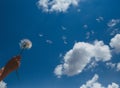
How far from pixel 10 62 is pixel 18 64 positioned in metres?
0.33

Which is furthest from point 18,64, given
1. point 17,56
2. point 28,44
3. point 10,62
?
point 28,44

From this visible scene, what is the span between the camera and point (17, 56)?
394 inches

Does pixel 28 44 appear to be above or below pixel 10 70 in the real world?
above

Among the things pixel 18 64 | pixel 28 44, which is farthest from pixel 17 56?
pixel 28 44

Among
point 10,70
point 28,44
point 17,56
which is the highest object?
point 28,44

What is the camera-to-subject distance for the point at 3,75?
30.6ft

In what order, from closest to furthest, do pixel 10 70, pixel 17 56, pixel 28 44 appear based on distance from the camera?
pixel 10 70, pixel 17 56, pixel 28 44

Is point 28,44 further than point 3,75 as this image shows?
Yes

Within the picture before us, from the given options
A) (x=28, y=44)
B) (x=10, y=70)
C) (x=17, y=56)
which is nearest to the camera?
(x=10, y=70)

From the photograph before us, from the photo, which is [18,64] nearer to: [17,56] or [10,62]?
[10,62]

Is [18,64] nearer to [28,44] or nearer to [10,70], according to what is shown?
[10,70]

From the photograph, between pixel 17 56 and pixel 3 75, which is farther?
pixel 17 56

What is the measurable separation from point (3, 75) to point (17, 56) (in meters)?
1.13

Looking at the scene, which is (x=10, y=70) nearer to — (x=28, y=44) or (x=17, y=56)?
(x=17, y=56)
